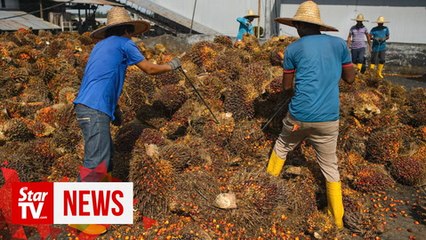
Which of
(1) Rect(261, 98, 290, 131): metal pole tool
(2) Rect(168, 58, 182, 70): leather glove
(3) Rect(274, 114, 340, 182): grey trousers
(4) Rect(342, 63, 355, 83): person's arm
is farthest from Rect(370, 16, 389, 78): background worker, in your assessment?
(2) Rect(168, 58, 182, 70): leather glove

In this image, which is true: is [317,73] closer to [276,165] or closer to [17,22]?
[276,165]

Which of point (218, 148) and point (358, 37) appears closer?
point (218, 148)

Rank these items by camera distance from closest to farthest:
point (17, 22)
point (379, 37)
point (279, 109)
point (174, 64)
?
point (174, 64), point (279, 109), point (379, 37), point (17, 22)

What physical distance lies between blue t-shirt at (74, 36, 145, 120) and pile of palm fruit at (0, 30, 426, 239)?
70 cm

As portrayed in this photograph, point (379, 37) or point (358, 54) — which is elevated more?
point (379, 37)

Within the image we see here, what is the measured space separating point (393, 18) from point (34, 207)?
1731cm

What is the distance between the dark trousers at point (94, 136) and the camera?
3.48m

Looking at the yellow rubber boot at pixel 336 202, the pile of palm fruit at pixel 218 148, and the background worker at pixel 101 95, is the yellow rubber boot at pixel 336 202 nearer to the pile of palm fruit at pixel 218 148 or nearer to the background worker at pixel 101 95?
the pile of palm fruit at pixel 218 148

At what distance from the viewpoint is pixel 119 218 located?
3.41 meters

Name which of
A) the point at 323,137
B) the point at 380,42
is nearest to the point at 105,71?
the point at 323,137

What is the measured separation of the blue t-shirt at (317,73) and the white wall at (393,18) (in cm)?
1396

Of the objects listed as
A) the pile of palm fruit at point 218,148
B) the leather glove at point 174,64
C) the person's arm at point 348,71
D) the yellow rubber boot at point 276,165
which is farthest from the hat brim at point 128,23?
the person's arm at point 348,71

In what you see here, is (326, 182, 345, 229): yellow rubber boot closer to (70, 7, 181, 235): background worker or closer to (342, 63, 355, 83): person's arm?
(342, 63, 355, 83): person's arm

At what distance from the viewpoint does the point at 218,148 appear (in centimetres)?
467
